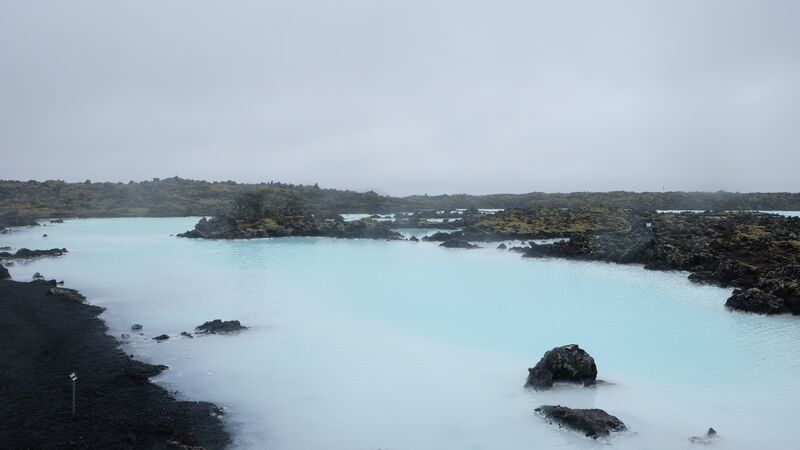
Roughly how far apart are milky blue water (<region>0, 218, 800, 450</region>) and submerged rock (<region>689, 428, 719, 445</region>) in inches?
3.6

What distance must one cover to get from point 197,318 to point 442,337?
4.75 metres

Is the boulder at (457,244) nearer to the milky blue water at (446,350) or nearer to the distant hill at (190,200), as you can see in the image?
the milky blue water at (446,350)

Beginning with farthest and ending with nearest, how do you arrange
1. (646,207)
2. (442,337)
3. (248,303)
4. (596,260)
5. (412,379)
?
(646,207), (596,260), (248,303), (442,337), (412,379)

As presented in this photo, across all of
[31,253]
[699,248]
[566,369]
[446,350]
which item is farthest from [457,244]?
[566,369]

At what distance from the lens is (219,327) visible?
9.20 m

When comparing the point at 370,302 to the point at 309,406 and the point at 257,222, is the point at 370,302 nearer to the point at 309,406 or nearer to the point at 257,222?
the point at 309,406

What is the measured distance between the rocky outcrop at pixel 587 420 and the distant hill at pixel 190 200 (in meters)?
35.0

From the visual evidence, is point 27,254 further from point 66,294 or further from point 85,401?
point 85,401

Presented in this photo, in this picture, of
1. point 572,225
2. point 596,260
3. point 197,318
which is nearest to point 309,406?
point 197,318

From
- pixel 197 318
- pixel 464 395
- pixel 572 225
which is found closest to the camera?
pixel 464 395

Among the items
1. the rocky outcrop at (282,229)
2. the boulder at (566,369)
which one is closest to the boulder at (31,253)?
the rocky outcrop at (282,229)

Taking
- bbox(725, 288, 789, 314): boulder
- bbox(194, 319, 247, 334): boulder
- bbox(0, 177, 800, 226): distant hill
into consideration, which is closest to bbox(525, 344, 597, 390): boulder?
bbox(194, 319, 247, 334): boulder

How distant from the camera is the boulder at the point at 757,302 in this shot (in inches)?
416

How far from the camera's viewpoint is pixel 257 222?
30.8 meters
